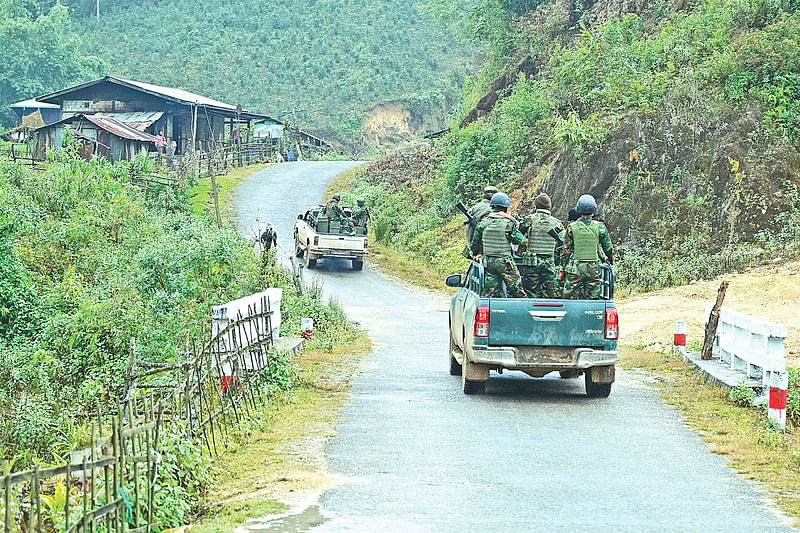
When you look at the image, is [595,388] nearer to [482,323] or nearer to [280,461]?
[482,323]

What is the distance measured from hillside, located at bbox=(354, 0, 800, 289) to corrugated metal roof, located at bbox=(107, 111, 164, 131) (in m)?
18.3

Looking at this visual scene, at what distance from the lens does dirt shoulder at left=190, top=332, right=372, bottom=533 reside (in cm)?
775

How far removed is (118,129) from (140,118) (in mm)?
4804

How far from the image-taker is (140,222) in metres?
28.4

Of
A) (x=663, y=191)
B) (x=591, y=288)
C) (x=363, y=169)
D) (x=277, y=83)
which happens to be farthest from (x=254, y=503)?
(x=277, y=83)

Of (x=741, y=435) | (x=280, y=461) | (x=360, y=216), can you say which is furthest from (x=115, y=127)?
(x=741, y=435)

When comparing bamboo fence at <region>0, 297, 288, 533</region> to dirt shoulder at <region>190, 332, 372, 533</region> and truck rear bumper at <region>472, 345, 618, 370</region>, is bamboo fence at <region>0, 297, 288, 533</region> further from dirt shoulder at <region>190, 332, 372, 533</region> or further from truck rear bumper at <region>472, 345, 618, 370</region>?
truck rear bumper at <region>472, 345, 618, 370</region>

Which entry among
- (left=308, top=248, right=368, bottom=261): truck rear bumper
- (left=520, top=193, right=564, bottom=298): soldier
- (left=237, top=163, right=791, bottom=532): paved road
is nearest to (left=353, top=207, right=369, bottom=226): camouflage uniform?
(left=308, top=248, right=368, bottom=261): truck rear bumper

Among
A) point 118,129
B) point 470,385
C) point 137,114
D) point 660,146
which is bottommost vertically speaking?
point 470,385

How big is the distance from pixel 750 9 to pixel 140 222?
19.1 metres

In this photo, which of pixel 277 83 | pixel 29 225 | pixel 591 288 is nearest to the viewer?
pixel 591 288

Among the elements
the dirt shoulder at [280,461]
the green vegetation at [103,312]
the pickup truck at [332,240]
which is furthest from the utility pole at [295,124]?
the dirt shoulder at [280,461]

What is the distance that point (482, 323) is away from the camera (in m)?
12.3

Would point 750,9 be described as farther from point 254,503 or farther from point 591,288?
point 254,503
